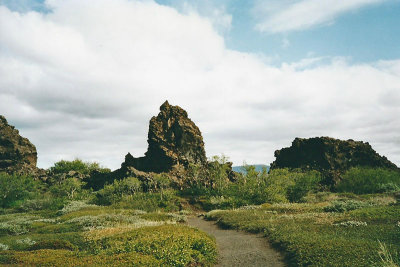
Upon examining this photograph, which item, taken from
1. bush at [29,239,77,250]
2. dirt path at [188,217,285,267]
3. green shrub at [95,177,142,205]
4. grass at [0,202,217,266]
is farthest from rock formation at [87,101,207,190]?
bush at [29,239,77,250]

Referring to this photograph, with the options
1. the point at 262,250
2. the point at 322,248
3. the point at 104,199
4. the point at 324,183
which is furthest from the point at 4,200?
the point at 324,183

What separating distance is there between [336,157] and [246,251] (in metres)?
60.6

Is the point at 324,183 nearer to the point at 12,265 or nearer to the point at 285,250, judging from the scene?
the point at 285,250

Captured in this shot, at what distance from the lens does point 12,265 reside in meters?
11.5

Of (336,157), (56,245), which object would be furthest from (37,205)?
(336,157)

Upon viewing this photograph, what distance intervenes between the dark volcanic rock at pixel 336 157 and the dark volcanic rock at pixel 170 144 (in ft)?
78.1

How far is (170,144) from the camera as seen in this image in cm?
6581

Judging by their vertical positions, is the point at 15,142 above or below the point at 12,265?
above

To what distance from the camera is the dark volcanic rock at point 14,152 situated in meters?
73.7

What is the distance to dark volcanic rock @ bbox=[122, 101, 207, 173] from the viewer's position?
2544 inches

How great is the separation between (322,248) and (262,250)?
12.2 ft

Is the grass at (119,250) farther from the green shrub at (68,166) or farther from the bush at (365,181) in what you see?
the green shrub at (68,166)

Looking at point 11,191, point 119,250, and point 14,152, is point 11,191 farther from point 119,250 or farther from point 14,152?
point 119,250

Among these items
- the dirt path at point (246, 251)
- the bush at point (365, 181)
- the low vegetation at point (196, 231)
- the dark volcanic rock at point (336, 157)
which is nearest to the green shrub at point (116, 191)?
the low vegetation at point (196, 231)
